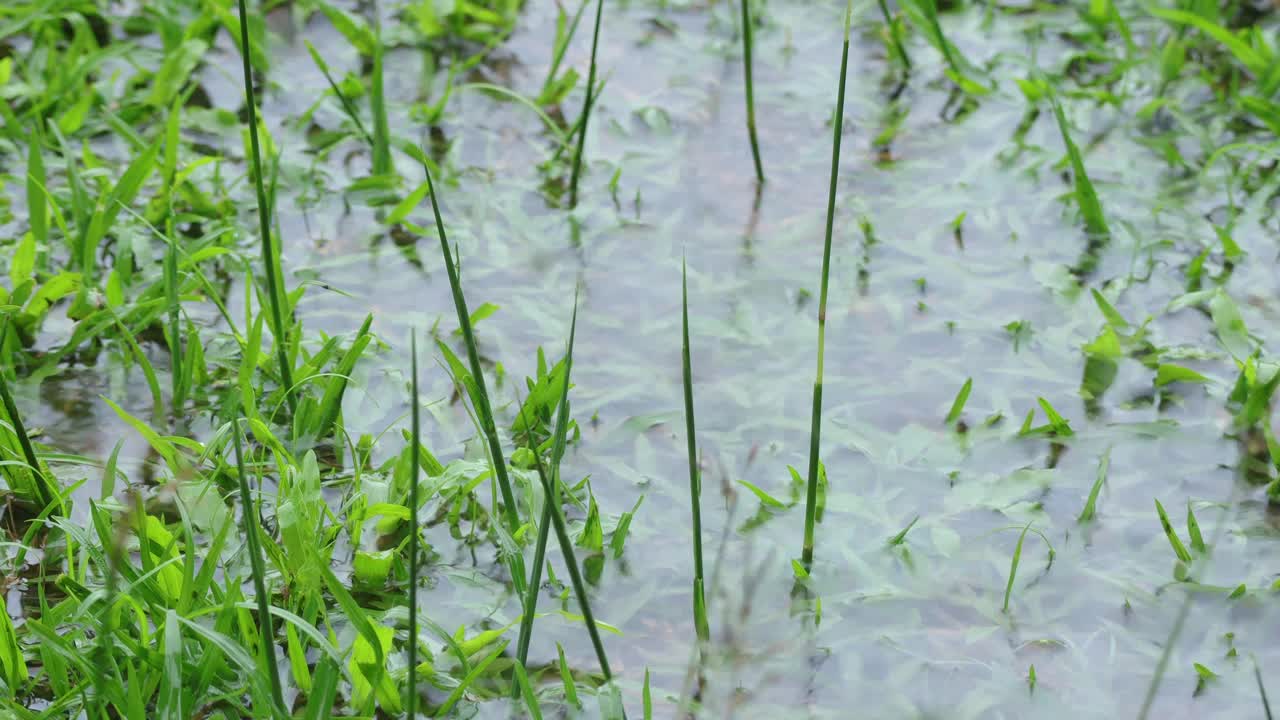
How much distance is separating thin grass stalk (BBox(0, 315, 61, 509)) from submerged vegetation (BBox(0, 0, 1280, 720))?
1cm

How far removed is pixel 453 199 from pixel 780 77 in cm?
84

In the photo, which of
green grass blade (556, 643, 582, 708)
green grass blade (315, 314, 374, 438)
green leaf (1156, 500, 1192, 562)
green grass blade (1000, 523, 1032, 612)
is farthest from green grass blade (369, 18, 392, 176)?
green leaf (1156, 500, 1192, 562)

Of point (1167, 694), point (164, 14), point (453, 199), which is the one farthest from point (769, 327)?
point (164, 14)

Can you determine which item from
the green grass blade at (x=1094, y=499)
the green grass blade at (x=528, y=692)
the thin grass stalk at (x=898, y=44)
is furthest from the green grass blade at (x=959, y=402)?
the thin grass stalk at (x=898, y=44)

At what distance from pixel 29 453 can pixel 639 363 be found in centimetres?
88

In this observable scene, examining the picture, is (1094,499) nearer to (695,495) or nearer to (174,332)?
(695,495)

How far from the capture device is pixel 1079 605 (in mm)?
1514

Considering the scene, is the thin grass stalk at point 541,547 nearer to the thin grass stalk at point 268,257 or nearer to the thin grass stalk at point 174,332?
the thin grass stalk at point 268,257

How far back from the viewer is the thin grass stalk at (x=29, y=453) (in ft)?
4.79

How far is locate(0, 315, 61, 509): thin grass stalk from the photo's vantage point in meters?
1.46

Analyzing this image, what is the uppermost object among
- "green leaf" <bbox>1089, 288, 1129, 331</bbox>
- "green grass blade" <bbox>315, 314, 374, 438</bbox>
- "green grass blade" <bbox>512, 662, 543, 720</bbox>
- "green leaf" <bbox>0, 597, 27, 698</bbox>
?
"green grass blade" <bbox>315, 314, 374, 438</bbox>

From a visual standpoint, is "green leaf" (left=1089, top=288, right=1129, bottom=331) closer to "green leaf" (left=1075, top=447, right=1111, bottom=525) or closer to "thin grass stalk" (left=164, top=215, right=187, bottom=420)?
"green leaf" (left=1075, top=447, right=1111, bottom=525)

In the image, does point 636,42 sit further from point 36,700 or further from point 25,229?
point 36,700

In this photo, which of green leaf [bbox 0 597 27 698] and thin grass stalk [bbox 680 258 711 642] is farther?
green leaf [bbox 0 597 27 698]
